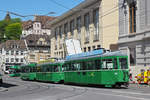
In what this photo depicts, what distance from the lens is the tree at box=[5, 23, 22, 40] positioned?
4236 inches

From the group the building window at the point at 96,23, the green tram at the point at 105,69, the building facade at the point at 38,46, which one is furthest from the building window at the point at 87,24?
the building facade at the point at 38,46

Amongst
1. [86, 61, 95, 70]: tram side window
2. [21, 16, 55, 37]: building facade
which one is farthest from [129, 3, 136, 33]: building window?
[21, 16, 55, 37]: building facade

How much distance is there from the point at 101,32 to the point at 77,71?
48.4 ft

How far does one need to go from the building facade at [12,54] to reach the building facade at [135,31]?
2338 inches

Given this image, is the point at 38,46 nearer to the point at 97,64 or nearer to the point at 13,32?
the point at 13,32

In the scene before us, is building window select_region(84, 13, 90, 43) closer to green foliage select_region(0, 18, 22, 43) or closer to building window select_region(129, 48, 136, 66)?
building window select_region(129, 48, 136, 66)

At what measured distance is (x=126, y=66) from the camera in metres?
19.8

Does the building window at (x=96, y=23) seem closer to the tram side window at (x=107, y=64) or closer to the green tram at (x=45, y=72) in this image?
the green tram at (x=45, y=72)

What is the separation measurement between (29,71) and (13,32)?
241ft

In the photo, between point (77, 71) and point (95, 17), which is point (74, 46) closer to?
point (95, 17)

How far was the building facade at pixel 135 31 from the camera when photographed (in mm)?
27438

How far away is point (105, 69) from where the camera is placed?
20.0m

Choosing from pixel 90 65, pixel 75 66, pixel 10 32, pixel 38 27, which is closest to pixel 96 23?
pixel 75 66

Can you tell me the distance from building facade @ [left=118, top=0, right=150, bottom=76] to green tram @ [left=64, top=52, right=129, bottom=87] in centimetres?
751
